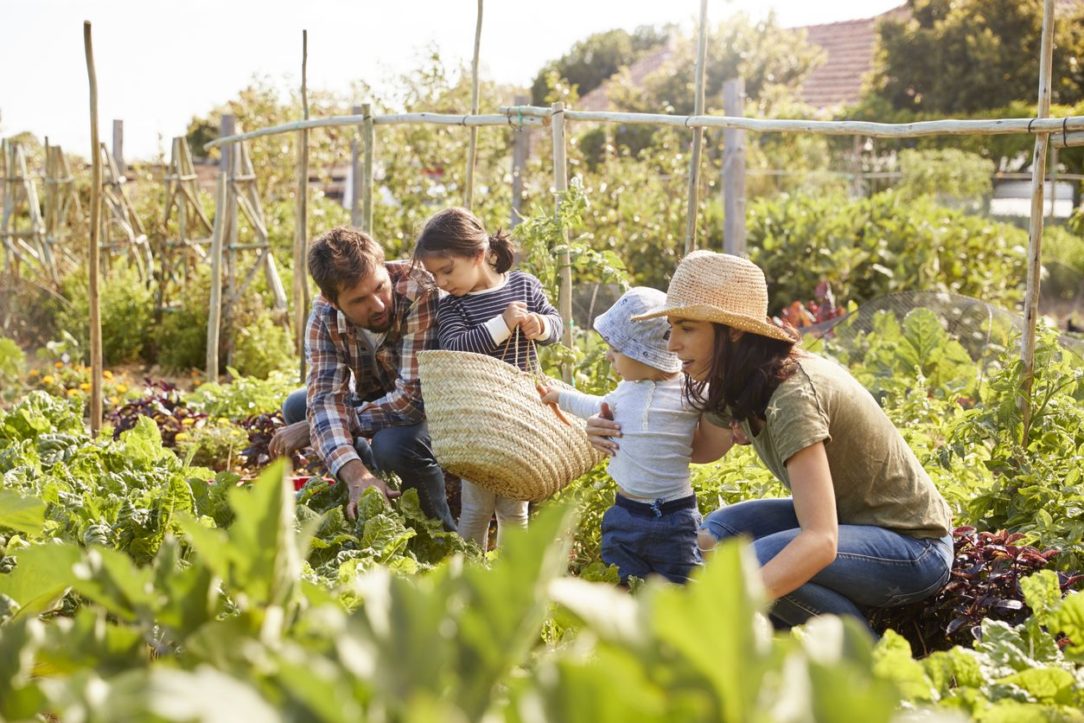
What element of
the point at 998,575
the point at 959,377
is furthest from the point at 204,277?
the point at 998,575

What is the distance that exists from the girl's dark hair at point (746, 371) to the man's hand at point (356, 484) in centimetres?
98

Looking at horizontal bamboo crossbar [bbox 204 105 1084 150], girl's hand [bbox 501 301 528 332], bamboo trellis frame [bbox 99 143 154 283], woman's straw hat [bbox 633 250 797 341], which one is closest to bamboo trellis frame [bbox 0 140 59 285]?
bamboo trellis frame [bbox 99 143 154 283]

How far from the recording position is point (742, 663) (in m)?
0.75

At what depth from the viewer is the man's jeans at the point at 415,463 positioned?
3.29 metres

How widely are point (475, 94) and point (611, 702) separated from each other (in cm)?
408

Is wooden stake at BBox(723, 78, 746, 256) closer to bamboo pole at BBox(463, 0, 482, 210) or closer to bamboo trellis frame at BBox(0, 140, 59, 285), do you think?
bamboo pole at BBox(463, 0, 482, 210)

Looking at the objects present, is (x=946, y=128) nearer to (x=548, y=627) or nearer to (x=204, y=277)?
(x=548, y=627)

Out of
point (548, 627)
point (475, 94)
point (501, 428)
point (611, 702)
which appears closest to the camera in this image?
point (611, 702)

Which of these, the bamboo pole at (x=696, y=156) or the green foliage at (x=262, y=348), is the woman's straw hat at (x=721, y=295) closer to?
the bamboo pole at (x=696, y=156)

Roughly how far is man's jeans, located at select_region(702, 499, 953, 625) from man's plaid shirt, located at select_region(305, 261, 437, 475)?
120 cm

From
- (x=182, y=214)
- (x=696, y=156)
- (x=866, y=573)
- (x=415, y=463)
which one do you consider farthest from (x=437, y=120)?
(x=182, y=214)

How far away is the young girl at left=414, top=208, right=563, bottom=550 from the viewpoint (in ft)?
10.1

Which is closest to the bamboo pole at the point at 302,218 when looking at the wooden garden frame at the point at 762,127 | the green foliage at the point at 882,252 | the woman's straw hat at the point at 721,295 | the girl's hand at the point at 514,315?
the wooden garden frame at the point at 762,127

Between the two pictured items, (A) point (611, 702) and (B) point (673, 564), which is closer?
(A) point (611, 702)
